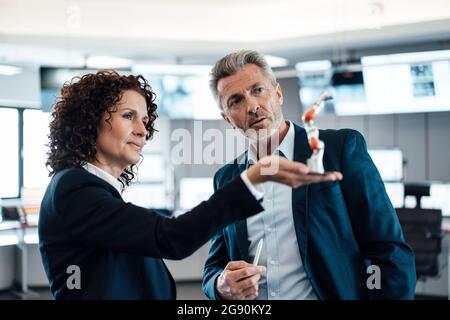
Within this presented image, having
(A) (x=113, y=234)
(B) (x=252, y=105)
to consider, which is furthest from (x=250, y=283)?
(B) (x=252, y=105)

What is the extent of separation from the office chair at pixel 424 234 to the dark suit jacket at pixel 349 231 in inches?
114

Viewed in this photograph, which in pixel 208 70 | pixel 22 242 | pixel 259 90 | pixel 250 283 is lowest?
pixel 22 242

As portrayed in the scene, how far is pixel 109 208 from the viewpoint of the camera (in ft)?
3.51

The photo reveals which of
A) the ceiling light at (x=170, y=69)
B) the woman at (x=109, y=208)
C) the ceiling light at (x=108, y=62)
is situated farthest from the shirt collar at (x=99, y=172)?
the ceiling light at (x=108, y=62)

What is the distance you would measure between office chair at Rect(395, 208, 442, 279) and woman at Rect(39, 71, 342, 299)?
317 cm

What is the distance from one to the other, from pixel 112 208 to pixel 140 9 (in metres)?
4.04

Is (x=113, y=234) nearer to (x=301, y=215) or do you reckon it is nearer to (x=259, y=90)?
(x=301, y=215)

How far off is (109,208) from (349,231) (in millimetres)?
648

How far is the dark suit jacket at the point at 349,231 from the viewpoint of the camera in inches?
52.2

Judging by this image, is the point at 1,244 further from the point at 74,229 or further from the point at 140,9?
the point at 74,229

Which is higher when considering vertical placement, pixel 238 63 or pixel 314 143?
pixel 238 63

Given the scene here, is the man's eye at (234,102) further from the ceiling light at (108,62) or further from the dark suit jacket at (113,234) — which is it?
the ceiling light at (108,62)

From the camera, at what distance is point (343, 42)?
A: 4.64 metres
